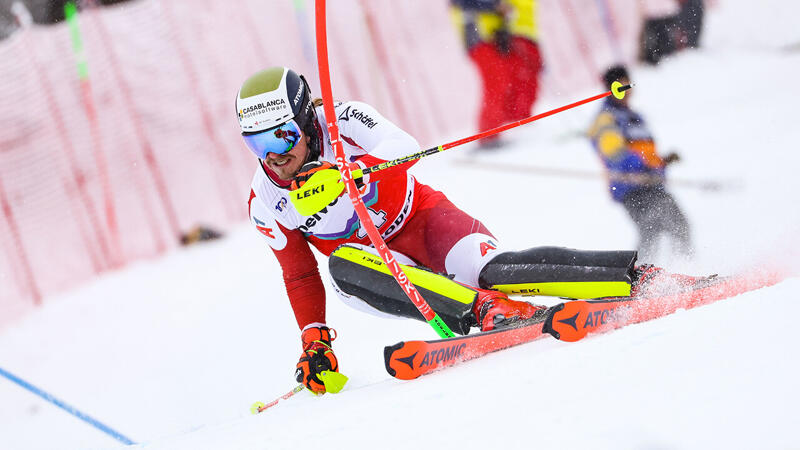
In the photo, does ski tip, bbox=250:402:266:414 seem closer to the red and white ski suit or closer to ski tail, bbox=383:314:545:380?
the red and white ski suit

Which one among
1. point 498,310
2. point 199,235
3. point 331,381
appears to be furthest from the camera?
point 199,235

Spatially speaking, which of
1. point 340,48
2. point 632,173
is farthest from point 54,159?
point 632,173

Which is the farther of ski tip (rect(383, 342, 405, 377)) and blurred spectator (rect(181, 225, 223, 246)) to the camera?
blurred spectator (rect(181, 225, 223, 246))

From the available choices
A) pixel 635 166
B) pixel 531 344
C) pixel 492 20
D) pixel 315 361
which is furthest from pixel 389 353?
pixel 492 20

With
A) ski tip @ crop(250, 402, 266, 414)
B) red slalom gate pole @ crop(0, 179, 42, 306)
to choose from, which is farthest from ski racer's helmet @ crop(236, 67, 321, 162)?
red slalom gate pole @ crop(0, 179, 42, 306)

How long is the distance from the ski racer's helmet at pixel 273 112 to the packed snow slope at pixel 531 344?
0.96 metres

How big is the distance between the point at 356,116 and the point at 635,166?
183 cm

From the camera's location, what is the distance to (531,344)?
7.55ft

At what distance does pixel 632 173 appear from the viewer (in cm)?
409

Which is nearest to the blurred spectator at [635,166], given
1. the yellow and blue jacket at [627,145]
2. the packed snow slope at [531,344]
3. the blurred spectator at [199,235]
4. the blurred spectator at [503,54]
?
the yellow and blue jacket at [627,145]

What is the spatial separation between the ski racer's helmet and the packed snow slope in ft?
3.16

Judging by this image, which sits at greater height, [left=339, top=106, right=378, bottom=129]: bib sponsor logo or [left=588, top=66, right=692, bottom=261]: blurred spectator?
[left=339, top=106, right=378, bottom=129]: bib sponsor logo

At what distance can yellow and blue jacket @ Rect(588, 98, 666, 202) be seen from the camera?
4.03 metres

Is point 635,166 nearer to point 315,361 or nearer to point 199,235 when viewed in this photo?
point 315,361
